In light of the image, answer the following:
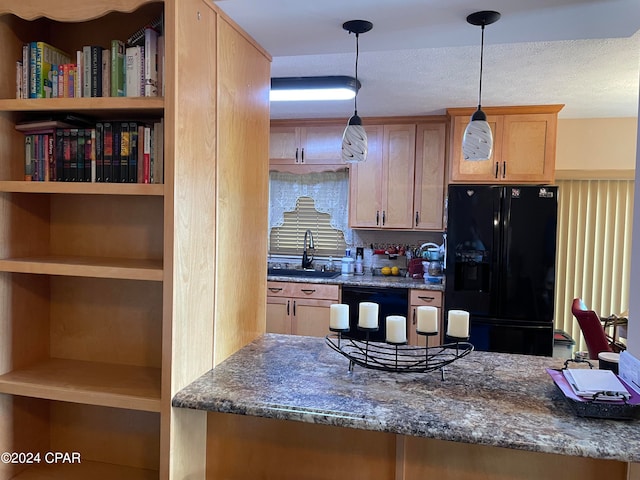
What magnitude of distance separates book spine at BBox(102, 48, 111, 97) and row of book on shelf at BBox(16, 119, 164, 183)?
0.34 ft

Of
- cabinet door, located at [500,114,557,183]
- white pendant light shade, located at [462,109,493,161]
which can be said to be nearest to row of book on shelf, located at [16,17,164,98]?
white pendant light shade, located at [462,109,493,161]

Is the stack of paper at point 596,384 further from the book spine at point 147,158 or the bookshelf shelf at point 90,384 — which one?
the book spine at point 147,158

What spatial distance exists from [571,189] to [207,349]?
13.1ft

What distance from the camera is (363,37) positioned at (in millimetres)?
1823

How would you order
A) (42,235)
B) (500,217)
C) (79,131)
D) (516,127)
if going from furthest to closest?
(516,127) → (500,217) → (42,235) → (79,131)

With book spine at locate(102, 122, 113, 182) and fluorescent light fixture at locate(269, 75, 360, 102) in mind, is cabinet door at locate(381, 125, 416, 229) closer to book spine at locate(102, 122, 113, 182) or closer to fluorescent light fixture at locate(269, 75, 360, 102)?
fluorescent light fixture at locate(269, 75, 360, 102)

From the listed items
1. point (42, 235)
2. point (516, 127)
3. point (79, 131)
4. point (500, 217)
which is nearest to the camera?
point (79, 131)

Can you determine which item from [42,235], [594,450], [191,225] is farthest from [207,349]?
[594,450]

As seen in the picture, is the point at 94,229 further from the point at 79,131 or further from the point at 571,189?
the point at 571,189

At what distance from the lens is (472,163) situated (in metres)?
3.90

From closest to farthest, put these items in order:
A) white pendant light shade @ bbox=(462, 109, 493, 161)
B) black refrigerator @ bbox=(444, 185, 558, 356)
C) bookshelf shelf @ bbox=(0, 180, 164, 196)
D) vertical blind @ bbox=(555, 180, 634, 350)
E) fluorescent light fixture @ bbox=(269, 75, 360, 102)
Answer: bookshelf shelf @ bbox=(0, 180, 164, 196), white pendant light shade @ bbox=(462, 109, 493, 161), fluorescent light fixture @ bbox=(269, 75, 360, 102), black refrigerator @ bbox=(444, 185, 558, 356), vertical blind @ bbox=(555, 180, 634, 350)

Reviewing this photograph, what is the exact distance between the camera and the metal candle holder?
62.9 inches

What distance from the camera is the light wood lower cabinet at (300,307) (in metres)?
4.03

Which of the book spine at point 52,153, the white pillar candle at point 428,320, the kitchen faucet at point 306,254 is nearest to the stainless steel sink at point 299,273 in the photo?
the kitchen faucet at point 306,254
